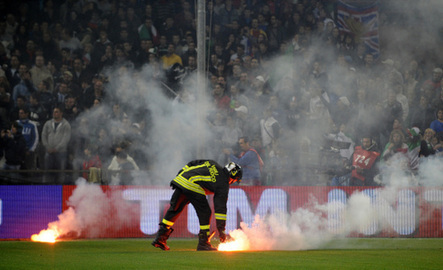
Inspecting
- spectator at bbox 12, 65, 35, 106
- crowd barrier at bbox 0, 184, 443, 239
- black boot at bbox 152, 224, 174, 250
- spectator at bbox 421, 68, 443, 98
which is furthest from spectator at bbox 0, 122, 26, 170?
spectator at bbox 421, 68, 443, 98

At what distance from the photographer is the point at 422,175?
12852mm

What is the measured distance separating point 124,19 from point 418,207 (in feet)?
28.3

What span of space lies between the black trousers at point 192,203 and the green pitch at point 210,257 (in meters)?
0.70

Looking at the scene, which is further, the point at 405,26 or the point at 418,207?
the point at 405,26

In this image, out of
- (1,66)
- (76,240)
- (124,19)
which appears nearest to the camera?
(76,240)

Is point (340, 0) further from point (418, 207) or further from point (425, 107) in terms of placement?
point (418, 207)

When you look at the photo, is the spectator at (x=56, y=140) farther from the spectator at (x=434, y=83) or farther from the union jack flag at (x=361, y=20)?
the spectator at (x=434, y=83)

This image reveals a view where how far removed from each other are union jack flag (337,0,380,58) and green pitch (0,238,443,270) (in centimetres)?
679

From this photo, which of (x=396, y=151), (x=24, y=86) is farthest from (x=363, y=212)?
(x=24, y=86)

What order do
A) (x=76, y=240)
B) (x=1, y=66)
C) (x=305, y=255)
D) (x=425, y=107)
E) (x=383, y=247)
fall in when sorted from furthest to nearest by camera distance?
(x=1, y=66)
(x=425, y=107)
(x=76, y=240)
(x=383, y=247)
(x=305, y=255)

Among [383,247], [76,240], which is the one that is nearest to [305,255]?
[383,247]

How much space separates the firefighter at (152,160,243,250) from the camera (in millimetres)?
9586

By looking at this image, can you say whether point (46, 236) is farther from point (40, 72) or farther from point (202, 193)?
point (40, 72)

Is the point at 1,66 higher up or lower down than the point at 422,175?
higher up
